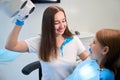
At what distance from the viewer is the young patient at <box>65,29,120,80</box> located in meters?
1.26

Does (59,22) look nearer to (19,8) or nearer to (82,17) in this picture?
(19,8)

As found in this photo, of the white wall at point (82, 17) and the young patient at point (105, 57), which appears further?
the white wall at point (82, 17)

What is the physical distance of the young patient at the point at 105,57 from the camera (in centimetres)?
126

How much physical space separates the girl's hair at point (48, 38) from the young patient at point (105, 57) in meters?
0.31

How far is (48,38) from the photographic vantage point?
158 centimetres

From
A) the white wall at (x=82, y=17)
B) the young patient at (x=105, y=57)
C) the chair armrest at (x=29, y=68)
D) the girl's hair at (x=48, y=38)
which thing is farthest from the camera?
the white wall at (x=82, y=17)

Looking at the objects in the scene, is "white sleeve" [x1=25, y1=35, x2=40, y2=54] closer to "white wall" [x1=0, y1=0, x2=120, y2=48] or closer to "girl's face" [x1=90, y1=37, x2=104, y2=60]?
"girl's face" [x1=90, y1=37, x2=104, y2=60]

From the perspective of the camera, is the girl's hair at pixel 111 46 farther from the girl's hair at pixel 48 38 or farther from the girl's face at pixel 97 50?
the girl's hair at pixel 48 38

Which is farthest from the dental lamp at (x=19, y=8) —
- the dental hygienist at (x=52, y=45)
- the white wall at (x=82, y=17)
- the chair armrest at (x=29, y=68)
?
the white wall at (x=82, y=17)

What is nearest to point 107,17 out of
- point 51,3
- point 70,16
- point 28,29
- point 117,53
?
point 70,16

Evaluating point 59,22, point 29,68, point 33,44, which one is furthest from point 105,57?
point 29,68

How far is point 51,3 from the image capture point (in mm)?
2543

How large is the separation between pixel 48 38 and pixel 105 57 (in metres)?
0.49

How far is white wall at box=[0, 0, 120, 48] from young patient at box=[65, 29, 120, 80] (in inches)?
49.0
